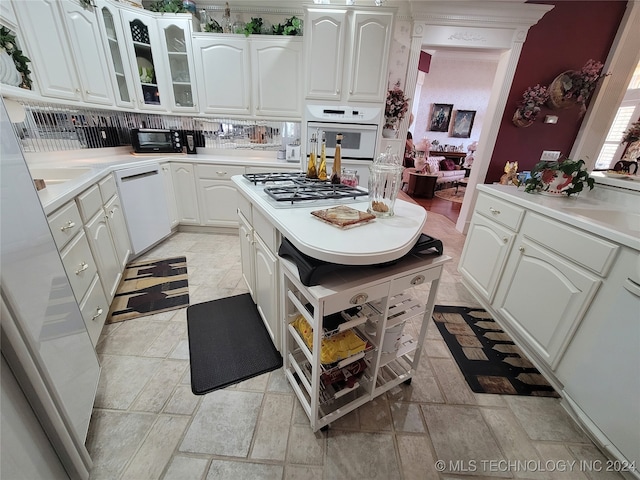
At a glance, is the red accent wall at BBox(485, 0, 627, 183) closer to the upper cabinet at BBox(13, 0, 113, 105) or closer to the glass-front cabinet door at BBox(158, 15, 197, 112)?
the glass-front cabinet door at BBox(158, 15, 197, 112)

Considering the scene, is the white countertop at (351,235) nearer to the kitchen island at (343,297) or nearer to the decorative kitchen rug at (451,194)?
the kitchen island at (343,297)

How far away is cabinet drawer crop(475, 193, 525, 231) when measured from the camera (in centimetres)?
168

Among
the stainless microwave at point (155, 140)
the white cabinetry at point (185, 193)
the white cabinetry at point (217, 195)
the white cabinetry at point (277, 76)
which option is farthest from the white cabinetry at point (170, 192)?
the white cabinetry at point (277, 76)

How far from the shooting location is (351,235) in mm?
920

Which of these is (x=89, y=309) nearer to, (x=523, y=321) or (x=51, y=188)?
(x=51, y=188)

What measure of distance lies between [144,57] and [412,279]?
3572 millimetres

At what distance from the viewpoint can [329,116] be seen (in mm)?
2723

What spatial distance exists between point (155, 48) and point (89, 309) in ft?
9.17

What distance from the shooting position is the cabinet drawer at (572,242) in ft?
3.85

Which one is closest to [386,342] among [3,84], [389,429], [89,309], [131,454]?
[389,429]

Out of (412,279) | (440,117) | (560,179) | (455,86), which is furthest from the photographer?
(440,117)

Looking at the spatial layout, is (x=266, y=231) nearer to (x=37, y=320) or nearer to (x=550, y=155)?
(x=37, y=320)

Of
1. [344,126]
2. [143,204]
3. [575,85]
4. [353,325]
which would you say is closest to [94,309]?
[143,204]

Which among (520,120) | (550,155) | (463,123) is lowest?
(550,155)
